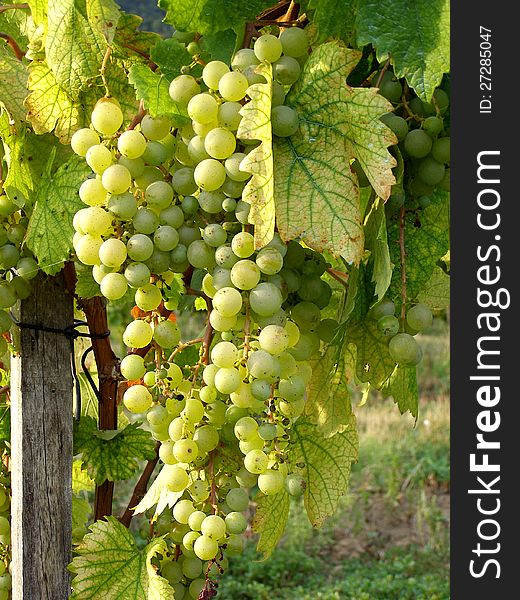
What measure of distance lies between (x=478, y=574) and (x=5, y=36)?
0.73 m

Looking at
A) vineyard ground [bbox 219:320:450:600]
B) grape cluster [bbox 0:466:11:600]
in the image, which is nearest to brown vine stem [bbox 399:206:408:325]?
grape cluster [bbox 0:466:11:600]

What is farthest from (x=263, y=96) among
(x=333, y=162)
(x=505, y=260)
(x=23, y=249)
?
(x=23, y=249)

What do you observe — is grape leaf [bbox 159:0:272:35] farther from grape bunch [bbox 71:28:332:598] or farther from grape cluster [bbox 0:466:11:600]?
grape cluster [bbox 0:466:11:600]

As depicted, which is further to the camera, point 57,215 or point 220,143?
point 57,215

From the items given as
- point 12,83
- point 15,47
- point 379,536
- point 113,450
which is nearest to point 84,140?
point 12,83

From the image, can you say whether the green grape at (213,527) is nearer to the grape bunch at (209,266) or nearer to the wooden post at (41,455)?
the grape bunch at (209,266)

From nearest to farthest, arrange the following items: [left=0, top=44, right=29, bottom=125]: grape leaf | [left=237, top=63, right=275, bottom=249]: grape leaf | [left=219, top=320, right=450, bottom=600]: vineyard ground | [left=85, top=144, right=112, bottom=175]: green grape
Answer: [left=237, top=63, right=275, bottom=249]: grape leaf → [left=85, top=144, right=112, bottom=175]: green grape → [left=0, top=44, right=29, bottom=125]: grape leaf → [left=219, top=320, right=450, bottom=600]: vineyard ground

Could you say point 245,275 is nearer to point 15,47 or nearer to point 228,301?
point 228,301

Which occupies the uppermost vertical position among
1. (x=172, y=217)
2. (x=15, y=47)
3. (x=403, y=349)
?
(x=15, y=47)

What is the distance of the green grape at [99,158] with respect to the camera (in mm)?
743

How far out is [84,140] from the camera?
0.77 meters

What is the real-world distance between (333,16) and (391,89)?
85 mm

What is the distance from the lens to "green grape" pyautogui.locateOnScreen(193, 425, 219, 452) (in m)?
0.82

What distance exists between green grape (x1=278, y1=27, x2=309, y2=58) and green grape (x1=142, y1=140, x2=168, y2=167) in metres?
0.14
